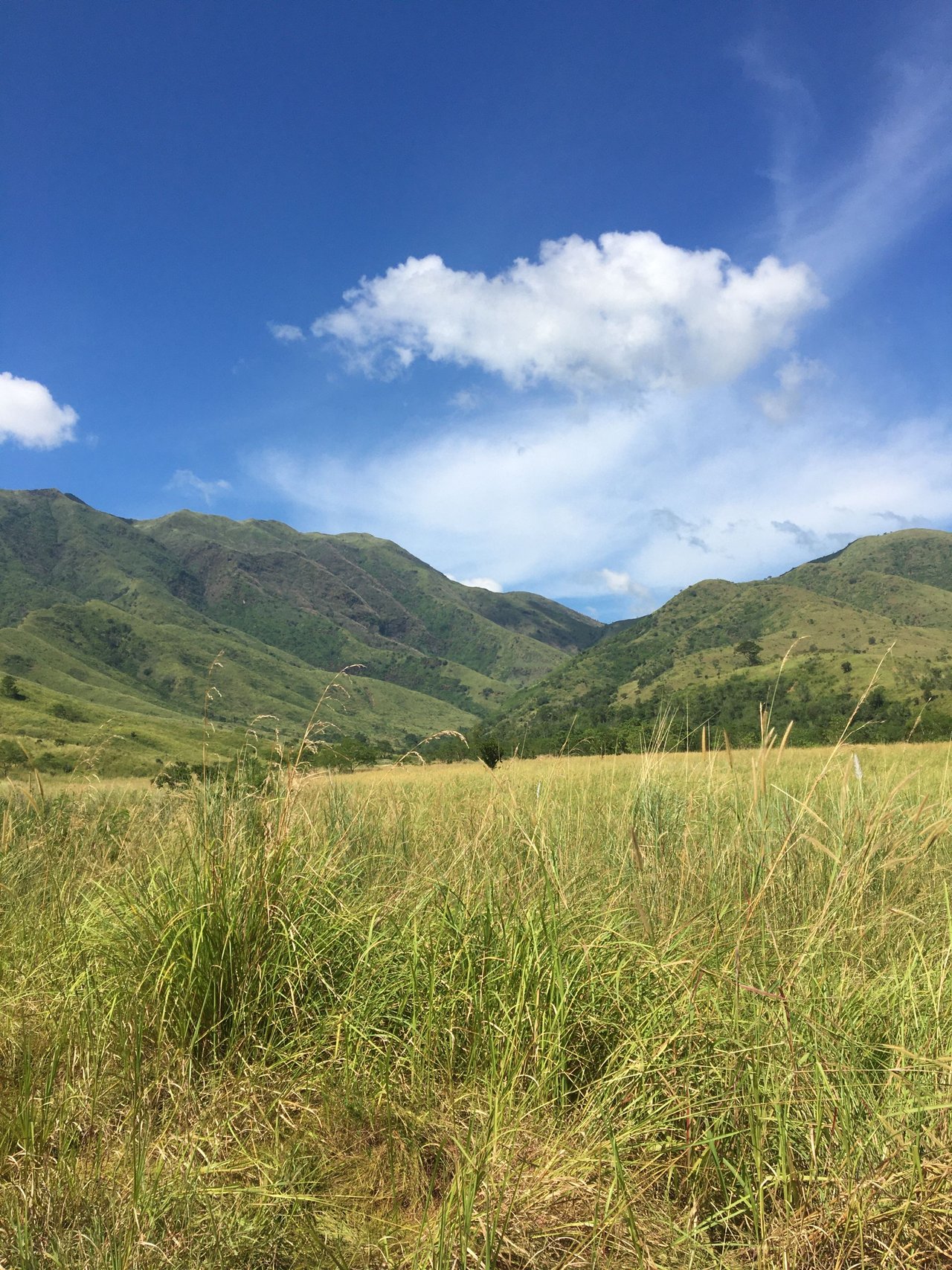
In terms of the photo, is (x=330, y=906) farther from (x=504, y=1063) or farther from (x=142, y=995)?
(x=504, y=1063)

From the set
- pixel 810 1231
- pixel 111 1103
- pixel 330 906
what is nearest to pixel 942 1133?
pixel 810 1231

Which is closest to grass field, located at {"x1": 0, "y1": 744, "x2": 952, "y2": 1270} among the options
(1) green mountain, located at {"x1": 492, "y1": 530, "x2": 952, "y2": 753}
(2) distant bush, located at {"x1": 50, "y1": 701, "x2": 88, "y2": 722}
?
(1) green mountain, located at {"x1": 492, "y1": 530, "x2": 952, "y2": 753}

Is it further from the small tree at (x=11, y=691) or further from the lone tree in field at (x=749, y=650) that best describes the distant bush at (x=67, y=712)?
the lone tree in field at (x=749, y=650)

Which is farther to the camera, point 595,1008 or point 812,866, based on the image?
point 812,866

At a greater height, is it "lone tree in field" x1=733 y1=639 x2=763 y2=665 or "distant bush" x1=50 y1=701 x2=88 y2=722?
"lone tree in field" x1=733 y1=639 x2=763 y2=665

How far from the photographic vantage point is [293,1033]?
8.27 feet

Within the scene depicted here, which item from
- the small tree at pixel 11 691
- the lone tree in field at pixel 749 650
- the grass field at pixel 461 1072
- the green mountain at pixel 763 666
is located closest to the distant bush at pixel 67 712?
the small tree at pixel 11 691

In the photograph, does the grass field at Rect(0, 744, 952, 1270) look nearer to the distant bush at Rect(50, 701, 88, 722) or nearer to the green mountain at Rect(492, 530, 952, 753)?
the green mountain at Rect(492, 530, 952, 753)

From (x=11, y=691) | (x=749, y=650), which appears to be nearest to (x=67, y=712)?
(x=11, y=691)

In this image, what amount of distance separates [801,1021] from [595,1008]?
2.12 ft

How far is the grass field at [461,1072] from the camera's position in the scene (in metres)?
1.64

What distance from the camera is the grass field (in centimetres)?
164

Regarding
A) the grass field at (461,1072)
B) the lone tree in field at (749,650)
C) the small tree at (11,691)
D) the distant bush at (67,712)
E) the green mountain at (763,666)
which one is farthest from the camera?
the lone tree in field at (749,650)

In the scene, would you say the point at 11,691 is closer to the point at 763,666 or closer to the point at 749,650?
the point at 763,666
